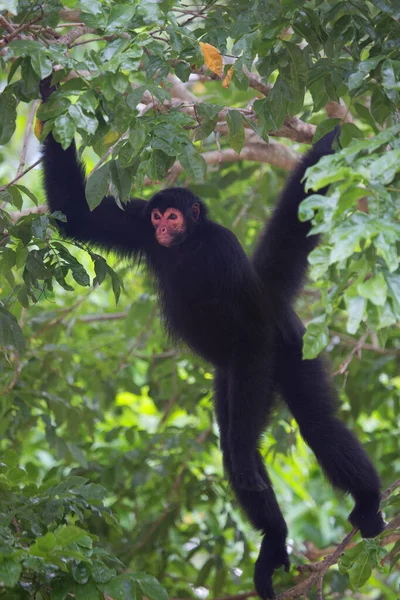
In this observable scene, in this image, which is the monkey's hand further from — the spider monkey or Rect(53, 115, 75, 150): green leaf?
Rect(53, 115, 75, 150): green leaf

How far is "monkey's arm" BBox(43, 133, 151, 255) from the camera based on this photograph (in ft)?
14.8

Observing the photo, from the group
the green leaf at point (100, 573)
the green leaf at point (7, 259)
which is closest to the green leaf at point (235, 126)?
the green leaf at point (7, 259)

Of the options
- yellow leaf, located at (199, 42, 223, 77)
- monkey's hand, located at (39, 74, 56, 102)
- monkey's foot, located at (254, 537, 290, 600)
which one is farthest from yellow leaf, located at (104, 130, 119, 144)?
monkey's foot, located at (254, 537, 290, 600)

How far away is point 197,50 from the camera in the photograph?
331cm

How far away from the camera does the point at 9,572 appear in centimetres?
275

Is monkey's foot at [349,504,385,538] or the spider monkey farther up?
the spider monkey

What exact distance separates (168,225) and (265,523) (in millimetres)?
1944

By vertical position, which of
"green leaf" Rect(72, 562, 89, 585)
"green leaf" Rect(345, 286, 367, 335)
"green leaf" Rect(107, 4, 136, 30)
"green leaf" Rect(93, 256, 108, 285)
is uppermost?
"green leaf" Rect(107, 4, 136, 30)

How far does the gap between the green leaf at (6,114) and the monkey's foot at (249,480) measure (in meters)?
2.33

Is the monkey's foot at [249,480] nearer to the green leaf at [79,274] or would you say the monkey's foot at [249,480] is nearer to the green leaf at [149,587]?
the green leaf at [149,587]

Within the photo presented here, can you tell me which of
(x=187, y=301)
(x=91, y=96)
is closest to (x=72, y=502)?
(x=187, y=301)

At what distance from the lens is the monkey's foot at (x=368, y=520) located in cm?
453

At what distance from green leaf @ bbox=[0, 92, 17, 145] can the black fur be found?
4.17 ft

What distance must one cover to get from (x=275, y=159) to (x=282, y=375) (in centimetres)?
214
